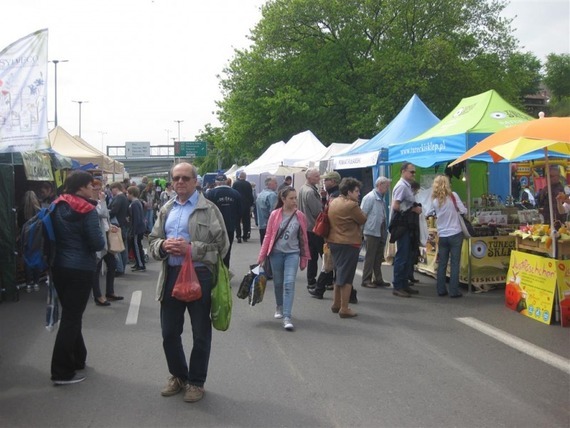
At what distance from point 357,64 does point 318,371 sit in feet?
92.5

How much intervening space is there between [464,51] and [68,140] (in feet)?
79.8

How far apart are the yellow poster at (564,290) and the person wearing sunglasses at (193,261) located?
4.46 metres

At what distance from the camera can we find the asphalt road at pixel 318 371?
4.06 metres

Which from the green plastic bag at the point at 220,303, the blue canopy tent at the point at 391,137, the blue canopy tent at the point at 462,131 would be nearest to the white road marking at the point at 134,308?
the green plastic bag at the point at 220,303

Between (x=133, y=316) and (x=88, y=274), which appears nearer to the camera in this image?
(x=88, y=274)

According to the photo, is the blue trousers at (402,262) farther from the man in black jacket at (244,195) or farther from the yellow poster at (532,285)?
the man in black jacket at (244,195)

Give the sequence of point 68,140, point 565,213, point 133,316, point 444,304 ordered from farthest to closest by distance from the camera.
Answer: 1. point 68,140
2. point 565,213
3. point 444,304
4. point 133,316

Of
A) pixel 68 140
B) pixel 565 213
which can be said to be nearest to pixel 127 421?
pixel 565 213

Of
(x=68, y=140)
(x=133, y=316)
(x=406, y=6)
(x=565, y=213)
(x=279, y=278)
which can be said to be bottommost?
(x=133, y=316)

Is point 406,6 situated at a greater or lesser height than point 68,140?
greater

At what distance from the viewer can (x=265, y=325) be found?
22.2 ft

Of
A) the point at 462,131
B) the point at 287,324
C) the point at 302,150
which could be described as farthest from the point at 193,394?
the point at 302,150

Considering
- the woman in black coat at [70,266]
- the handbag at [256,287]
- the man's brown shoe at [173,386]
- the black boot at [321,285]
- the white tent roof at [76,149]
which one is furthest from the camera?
the white tent roof at [76,149]

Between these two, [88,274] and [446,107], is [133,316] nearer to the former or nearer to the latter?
[88,274]
